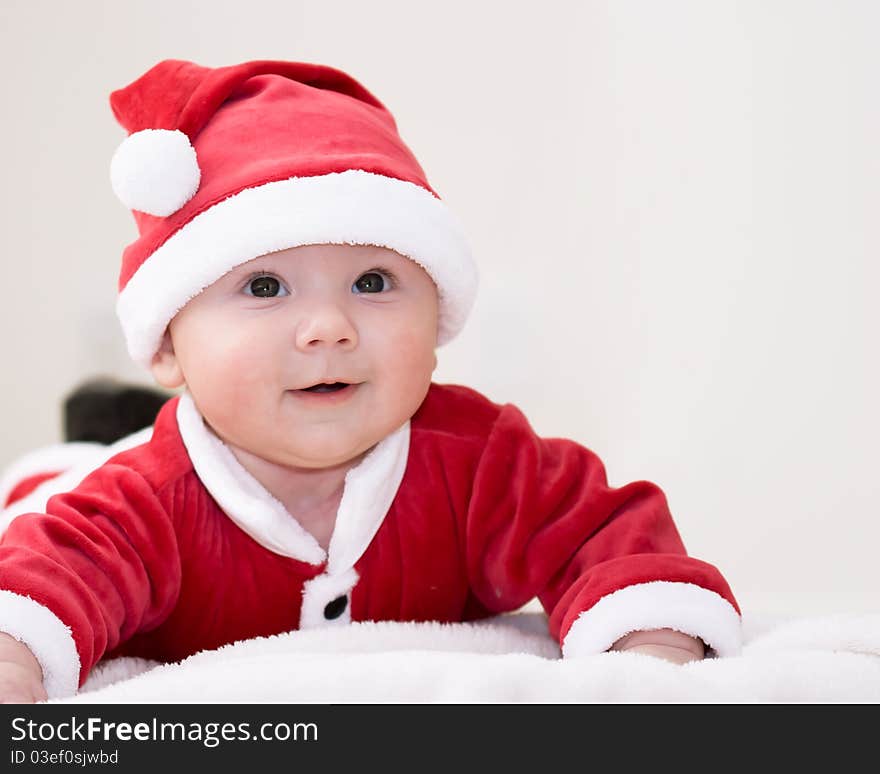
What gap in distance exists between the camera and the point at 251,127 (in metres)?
1.10

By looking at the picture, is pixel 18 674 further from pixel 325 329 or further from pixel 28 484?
pixel 28 484

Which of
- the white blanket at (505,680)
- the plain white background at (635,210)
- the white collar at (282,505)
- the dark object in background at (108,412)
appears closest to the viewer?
the white blanket at (505,680)

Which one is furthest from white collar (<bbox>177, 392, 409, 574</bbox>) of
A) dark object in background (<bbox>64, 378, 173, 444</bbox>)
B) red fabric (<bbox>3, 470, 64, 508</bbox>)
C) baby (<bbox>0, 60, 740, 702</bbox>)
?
dark object in background (<bbox>64, 378, 173, 444</bbox>)

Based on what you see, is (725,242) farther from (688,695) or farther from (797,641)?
(688,695)

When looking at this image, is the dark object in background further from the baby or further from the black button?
the black button

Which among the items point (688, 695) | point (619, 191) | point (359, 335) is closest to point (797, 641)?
point (688, 695)

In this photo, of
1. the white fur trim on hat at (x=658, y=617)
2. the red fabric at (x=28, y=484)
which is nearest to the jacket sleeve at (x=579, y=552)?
the white fur trim on hat at (x=658, y=617)

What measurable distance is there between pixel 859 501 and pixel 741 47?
634mm

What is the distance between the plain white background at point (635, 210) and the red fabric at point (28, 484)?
0.45m

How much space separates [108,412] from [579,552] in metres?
0.92

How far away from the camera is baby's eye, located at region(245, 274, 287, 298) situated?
1.07 m

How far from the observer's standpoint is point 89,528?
103cm

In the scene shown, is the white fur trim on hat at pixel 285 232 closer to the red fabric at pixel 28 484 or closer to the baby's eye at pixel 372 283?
the baby's eye at pixel 372 283

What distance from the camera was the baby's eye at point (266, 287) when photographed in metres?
1.07
